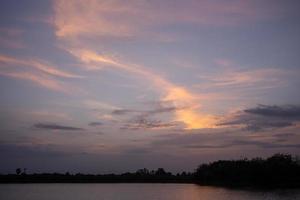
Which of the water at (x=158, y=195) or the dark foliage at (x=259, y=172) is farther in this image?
the dark foliage at (x=259, y=172)

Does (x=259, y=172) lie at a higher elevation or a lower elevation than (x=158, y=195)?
higher

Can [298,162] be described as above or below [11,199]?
above

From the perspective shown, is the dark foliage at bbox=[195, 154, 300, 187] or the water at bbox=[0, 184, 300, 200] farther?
the dark foliage at bbox=[195, 154, 300, 187]

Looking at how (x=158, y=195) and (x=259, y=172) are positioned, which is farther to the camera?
(x=259, y=172)

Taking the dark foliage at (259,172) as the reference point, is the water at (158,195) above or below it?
below

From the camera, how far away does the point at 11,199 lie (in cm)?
7081

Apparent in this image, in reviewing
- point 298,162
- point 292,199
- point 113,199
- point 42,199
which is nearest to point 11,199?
point 42,199

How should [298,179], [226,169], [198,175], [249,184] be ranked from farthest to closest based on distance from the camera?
1. [198,175]
2. [226,169]
3. [249,184]
4. [298,179]

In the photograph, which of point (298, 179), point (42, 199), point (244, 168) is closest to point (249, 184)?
point (244, 168)

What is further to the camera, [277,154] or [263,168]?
[277,154]

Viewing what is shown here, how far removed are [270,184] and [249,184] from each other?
777 centimetres

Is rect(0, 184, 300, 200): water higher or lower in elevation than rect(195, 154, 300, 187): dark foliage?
lower

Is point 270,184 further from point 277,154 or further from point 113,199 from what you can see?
point 113,199

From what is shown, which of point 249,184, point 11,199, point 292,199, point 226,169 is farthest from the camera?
point 226,169
